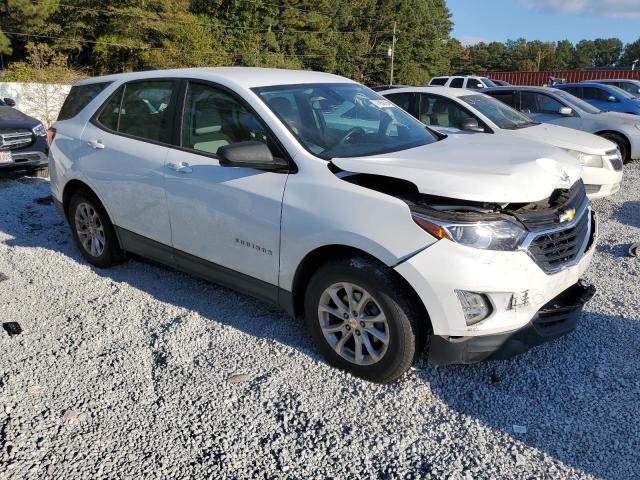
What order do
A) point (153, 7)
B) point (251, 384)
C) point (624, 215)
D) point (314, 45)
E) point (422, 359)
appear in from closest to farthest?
1. point (251, 384)
2. point (422, 359)
3. point (624, 215)
4. point (153, 7)
5. point (314, 45)

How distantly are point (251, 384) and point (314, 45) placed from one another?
6163 cm

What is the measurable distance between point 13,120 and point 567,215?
8.91 meters

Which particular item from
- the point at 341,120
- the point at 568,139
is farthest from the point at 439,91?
the point at 341,120

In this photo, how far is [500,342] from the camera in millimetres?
Result: 3020

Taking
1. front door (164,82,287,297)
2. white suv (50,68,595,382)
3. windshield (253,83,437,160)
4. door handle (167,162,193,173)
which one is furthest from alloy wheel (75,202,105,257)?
windshield (253,83,437,160)

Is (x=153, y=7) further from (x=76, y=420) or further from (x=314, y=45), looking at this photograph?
(x=76, y=420)

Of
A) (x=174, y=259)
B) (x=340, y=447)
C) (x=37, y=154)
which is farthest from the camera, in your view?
(x=37, y=154)

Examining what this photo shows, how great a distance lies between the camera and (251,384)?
3330 millimetres

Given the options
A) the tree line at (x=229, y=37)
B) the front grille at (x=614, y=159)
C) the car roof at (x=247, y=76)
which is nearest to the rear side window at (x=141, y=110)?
the car roof at (x=247, y=76)

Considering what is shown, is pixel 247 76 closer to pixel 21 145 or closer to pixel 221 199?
pixel 221 199

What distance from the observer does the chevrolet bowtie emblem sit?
10.7 feet

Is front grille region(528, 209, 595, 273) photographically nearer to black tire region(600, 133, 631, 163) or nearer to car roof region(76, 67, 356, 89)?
car roof region(76, 67, 356, 89)

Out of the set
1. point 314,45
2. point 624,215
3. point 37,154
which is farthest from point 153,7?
point 624,215

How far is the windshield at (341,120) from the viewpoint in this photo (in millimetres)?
3650
